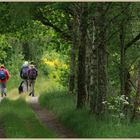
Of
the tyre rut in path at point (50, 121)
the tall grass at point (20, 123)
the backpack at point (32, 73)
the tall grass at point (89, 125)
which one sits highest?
the backpack at point (32, 73)

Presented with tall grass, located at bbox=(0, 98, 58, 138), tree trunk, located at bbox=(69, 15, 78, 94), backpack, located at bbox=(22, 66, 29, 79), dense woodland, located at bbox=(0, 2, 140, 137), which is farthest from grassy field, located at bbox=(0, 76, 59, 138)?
backpack, located at bbox=(22, 66, 29, 79)

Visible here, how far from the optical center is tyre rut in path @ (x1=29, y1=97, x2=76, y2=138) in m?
17.7

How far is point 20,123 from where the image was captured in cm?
1816

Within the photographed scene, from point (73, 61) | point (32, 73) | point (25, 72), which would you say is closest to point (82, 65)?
point (73, 61)

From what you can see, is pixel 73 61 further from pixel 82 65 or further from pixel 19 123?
pixel 19 123

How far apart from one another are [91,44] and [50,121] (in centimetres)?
318

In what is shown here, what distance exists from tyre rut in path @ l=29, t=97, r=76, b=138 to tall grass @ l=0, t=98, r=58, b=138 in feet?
1.68

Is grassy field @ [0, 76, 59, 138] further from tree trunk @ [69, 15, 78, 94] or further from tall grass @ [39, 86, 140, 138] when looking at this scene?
tree trunk @ [69, 15, 78, 94]

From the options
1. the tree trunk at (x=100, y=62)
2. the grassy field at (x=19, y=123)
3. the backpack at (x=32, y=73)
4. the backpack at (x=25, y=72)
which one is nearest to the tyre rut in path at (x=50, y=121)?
the grassy field at (x=19, y=123)

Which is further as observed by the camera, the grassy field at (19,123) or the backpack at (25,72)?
the backpack at (25,72)

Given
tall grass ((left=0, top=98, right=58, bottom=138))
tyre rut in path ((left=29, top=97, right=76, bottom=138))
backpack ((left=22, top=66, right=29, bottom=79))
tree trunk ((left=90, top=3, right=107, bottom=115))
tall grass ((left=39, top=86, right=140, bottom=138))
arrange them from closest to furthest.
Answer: tall grass ((left=39, top=86, right=140, bottom=138)) < tall grass ((left=0, top=98, right=58, bottom=138)) < tyre rut in path ((left=29, top=97, right=76, bottom=138)) < tree trunk ((left=90, top=3, right=107, bottom=115)) < backpack ((left=22, top=66, right=29, bottom=79))

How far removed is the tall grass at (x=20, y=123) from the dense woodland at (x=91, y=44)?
1841 mm

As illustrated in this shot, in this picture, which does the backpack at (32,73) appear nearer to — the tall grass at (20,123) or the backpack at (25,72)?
the backpack at (25,72)

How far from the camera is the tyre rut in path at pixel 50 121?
1767 cm
